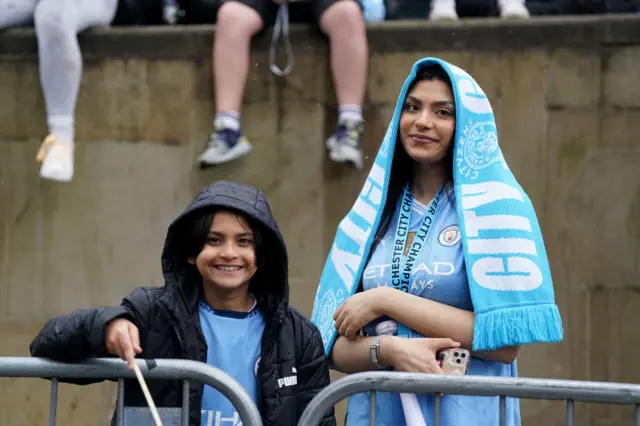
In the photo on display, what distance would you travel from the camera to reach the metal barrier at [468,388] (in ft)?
8.29

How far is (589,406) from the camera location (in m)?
5.26

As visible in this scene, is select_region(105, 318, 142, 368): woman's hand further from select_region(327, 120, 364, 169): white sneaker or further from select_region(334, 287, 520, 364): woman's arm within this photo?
select_region(327, 120, 364, 169): white sneaker

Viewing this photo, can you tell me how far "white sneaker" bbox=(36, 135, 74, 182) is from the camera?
214 inches

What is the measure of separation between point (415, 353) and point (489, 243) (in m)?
0.38

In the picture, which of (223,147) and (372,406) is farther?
(223,147)

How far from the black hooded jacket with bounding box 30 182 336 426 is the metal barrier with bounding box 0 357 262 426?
1.1 inches

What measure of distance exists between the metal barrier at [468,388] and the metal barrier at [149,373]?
0.17 metres

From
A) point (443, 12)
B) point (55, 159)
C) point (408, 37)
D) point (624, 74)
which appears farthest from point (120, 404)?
point (624, 74)

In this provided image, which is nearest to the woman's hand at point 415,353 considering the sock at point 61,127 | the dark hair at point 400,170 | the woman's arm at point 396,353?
the woman's arm at point 396,353

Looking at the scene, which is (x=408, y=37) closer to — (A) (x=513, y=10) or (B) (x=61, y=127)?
(A) (x=513, y=10)

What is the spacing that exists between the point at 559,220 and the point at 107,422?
265 cm

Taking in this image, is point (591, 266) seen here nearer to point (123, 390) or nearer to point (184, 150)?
point (184, 150)

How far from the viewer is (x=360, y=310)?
9.54 ft

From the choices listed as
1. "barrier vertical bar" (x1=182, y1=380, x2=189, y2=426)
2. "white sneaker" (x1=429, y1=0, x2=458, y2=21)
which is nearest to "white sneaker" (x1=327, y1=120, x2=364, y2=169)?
"white sneaker" (x1=429, y1=0, x2=458, y2=21)
